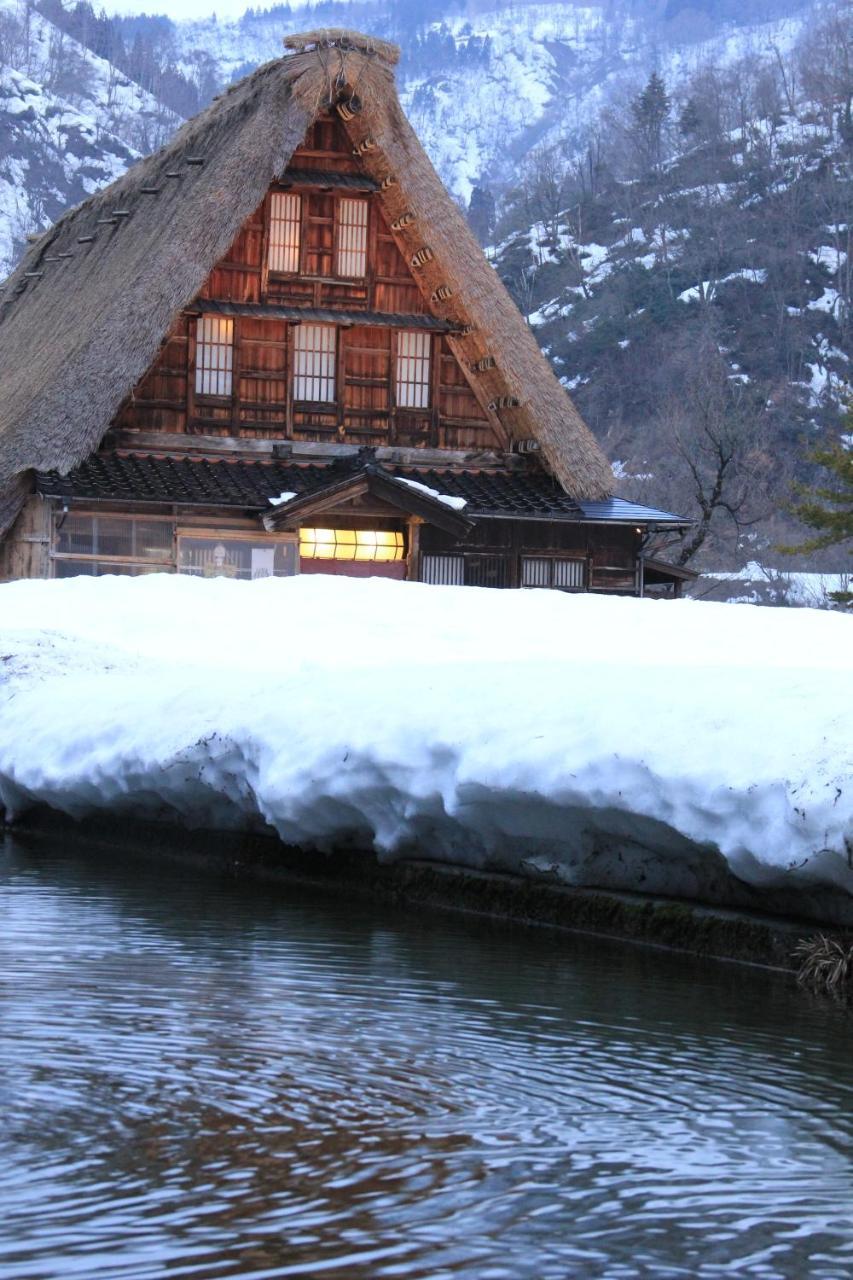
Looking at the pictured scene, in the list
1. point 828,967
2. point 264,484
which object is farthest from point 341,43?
point 828,967

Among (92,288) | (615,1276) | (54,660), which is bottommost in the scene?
(615,1276)

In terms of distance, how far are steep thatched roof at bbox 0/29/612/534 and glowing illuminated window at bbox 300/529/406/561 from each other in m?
2.47

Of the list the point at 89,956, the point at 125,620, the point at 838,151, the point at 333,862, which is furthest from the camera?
the point at 838,151

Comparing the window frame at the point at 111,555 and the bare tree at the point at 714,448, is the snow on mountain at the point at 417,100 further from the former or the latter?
the window frame at the point at 111,555

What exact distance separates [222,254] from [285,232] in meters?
1.83

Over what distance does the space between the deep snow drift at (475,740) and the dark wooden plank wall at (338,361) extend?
451 inches

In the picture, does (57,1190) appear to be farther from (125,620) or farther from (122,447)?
(122,447)

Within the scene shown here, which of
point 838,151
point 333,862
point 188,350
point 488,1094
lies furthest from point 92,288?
point 838,151

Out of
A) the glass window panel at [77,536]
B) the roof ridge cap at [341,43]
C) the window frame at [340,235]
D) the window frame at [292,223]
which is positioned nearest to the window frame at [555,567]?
the window frame at [340,235]

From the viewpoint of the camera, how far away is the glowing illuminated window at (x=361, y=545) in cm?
2698

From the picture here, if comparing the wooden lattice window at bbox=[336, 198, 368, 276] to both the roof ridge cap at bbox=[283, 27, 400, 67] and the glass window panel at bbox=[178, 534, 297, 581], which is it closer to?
the roof ridge cap at bbox=[283, 27, 400, 67]

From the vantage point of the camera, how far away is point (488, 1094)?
5.77 m

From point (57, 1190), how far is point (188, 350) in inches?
873

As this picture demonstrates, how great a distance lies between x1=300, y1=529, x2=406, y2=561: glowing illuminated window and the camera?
88.5ft
